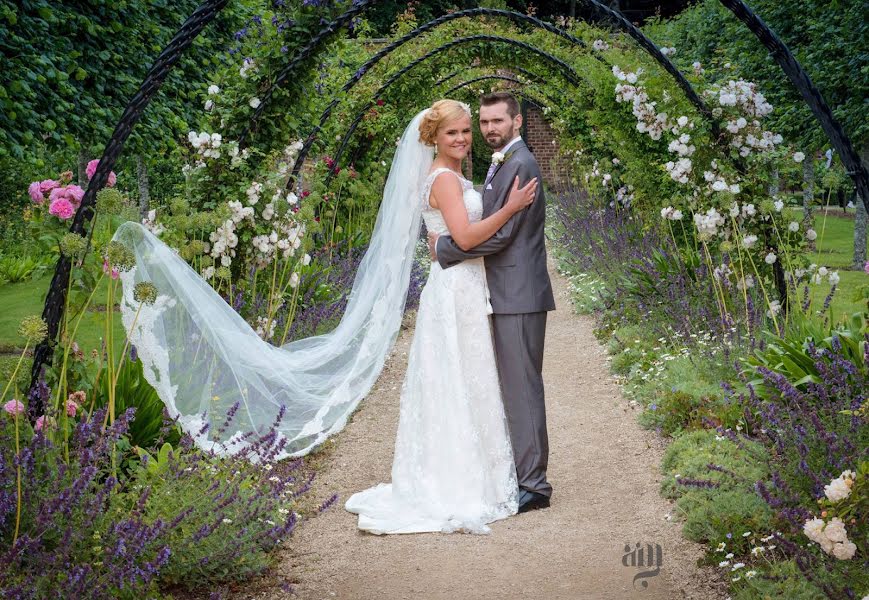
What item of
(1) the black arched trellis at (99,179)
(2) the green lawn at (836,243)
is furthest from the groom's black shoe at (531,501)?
(2) the green lawn at (836,243)

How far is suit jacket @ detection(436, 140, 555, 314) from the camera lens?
446cm

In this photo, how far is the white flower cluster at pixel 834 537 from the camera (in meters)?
2.42

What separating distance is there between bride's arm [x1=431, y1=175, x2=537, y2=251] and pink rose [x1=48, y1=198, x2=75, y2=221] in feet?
5.13

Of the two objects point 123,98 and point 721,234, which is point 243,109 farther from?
point 123,98

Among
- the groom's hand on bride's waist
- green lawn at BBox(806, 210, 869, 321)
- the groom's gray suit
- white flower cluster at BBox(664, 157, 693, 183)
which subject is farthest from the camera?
green lawn at BBox(806, 210, 869, 321)

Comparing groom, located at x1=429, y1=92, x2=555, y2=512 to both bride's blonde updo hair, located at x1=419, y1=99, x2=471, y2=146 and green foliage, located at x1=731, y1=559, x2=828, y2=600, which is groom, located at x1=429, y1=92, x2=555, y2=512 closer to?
bride's blonde updo hair, located at x1=419, y1=99, x2=471, y2=146

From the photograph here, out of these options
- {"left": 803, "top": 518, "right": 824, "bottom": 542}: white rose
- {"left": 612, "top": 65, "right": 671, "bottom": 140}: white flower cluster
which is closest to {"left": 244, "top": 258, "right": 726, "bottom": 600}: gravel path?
{"left": 803, "top": 518, "right": 824, "bottom": 542}: white rose

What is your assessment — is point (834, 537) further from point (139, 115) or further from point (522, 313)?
point (139, 115)

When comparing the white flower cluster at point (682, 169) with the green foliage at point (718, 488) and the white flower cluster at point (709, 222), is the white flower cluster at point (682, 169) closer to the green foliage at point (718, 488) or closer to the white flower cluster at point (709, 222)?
the white flower cluster at point (709, 222)

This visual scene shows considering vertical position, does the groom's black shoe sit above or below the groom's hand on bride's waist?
below

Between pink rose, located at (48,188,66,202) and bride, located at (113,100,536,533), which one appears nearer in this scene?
pink rose, located at (48,188,66,202)

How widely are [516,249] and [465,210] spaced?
289 millimetres

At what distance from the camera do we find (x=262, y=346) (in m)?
5.04

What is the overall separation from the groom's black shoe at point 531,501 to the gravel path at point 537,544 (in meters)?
0.05
